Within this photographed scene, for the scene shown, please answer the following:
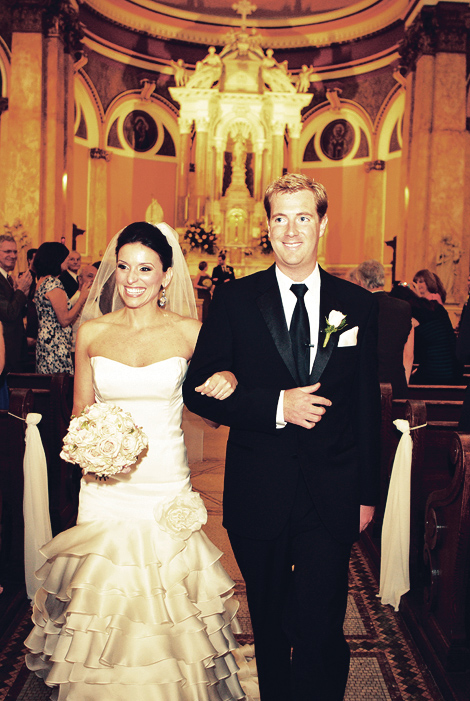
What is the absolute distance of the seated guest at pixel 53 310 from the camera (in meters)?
5.54

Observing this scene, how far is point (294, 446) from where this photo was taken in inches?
91.5

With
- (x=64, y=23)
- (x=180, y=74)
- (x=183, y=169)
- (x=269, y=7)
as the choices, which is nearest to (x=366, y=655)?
(x=64, y=23)

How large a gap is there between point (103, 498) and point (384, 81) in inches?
729

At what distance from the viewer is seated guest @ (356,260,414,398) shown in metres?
5.02

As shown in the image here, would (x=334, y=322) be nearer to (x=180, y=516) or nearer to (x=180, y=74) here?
(x=180, y=516)

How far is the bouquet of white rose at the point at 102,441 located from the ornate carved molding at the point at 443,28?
46.1 feet

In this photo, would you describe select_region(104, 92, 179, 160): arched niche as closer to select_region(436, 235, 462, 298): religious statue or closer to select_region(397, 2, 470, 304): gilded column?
select_region(397, 2, 470, 304): gilded column

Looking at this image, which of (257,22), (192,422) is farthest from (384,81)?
(192,422)

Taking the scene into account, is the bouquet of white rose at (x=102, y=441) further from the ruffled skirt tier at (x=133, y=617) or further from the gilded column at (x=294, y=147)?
the gilded column at (x=294, y=147)

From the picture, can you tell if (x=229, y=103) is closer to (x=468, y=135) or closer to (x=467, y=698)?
(x=468, y=135)

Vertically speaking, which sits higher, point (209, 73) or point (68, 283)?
point (209, 73)

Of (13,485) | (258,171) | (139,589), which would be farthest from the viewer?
(258,171)

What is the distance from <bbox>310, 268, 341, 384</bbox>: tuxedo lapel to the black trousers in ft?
1.25

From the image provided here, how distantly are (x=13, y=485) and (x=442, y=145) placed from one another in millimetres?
12490
